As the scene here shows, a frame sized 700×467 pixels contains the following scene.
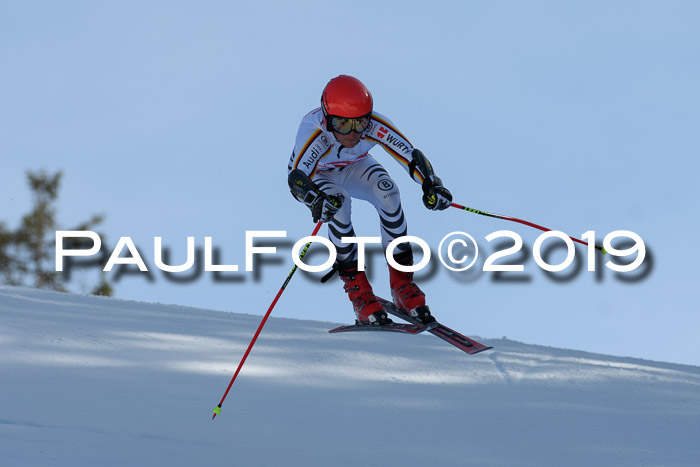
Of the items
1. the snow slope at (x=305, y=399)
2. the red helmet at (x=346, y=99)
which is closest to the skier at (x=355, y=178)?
the red helmet at (x=346, y=99)

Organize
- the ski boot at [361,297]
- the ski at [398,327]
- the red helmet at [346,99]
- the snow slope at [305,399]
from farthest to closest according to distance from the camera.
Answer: the ski boot at [361,297]
the ski at [398,327]
the red helmet at [346,99]
the snow slope at [305,399]

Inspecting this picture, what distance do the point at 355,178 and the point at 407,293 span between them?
2.78 ft

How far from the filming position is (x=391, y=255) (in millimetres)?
5828

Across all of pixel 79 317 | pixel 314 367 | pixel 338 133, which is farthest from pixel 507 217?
pixel 79 317

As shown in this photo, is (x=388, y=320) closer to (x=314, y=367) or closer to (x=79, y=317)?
(x=314, y=367)

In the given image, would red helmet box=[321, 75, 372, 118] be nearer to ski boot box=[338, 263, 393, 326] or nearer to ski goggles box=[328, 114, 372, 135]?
ski goggles box=[328, 114, 372, 135]

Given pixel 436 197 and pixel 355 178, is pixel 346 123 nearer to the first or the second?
pixel 355 178

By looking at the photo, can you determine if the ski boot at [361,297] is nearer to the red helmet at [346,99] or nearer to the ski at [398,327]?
the ski at [398,327]

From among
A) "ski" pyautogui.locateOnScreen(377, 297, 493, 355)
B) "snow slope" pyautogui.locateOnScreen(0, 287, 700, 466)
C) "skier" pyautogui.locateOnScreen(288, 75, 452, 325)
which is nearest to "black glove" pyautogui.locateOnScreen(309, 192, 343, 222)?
"skier" pyautogui.locateOnScreen(288, 75, 452, 325)

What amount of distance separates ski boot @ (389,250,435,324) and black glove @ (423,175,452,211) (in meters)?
0.57

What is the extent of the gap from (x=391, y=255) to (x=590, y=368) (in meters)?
2.13

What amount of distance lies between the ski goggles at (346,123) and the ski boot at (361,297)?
3.40 ft

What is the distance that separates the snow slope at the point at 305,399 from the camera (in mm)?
4352

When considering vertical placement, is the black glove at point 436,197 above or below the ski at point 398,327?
above
